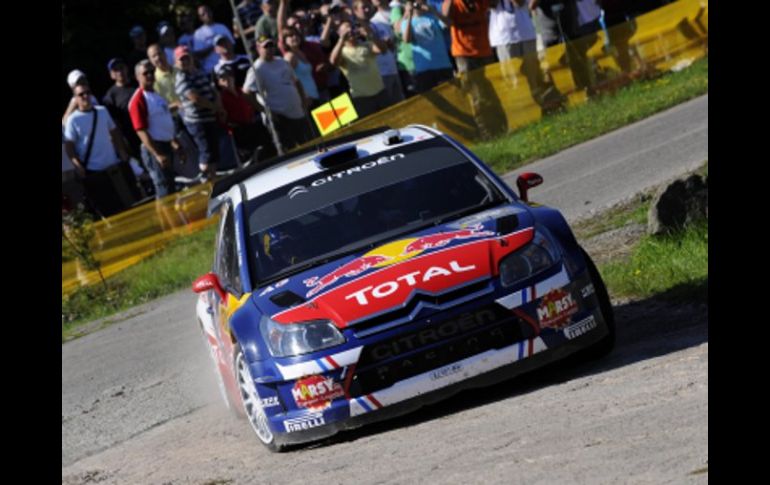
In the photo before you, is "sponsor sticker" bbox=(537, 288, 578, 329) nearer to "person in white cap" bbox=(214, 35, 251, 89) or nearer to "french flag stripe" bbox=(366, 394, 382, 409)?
"french flag stripe" bbox=(366, 394, 382, 409)

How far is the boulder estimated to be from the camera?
1302cm

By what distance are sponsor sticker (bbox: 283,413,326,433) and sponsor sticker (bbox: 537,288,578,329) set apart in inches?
53.0

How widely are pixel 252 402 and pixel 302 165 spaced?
6.92 ft

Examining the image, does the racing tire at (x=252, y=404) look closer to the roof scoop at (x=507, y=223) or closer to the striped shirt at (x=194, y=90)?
the roof scoop at (x=507, y=223)

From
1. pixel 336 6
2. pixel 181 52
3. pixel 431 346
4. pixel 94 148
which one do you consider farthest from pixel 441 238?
pixel 336 6

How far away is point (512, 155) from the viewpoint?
70.2ft

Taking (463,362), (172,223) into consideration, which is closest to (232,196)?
(463,362)

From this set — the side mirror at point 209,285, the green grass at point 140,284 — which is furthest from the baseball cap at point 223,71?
the side mirror at point 209,285

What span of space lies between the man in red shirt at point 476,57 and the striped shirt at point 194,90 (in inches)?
139

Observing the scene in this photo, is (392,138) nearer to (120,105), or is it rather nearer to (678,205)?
(678,205)

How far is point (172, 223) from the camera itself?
20672 mm

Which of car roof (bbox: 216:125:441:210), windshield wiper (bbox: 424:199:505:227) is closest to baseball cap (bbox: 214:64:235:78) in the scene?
car roof (bbox: 216:125:441:210)

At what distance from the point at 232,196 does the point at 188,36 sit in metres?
11.6

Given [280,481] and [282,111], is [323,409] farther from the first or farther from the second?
[282,111]
